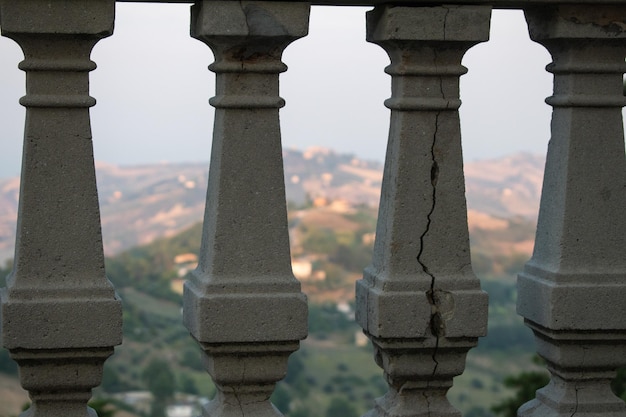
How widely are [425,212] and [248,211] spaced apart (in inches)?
36.9

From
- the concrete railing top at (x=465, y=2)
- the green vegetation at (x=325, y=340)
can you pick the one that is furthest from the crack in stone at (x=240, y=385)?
the green vegetation at (x=325, y=340)

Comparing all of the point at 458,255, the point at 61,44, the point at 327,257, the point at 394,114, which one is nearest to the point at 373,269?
the point at 458,255

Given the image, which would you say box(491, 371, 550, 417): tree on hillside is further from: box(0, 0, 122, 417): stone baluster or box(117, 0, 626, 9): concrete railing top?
box(0, 0, 122, 417): stone baluster

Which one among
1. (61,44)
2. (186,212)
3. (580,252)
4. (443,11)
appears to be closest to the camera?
(61,44)

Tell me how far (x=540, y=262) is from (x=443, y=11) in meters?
1.54

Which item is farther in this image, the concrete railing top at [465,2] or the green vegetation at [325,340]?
the green vegetation at [325,340]

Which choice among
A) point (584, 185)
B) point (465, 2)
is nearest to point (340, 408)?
point (584, 185)

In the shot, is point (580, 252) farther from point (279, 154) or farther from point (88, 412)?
point (88, 412)

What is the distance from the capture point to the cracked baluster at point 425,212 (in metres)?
5.93

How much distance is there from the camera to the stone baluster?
553cm

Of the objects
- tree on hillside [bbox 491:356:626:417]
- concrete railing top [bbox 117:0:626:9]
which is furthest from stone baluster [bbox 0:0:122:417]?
tree on hillside [bbox 491:356:626:417]

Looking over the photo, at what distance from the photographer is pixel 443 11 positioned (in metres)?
→ 5.91

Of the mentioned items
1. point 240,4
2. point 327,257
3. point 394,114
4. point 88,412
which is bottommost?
point 327,257

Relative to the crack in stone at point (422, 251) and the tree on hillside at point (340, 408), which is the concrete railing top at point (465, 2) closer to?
the crack in stone at point (422, 251)
